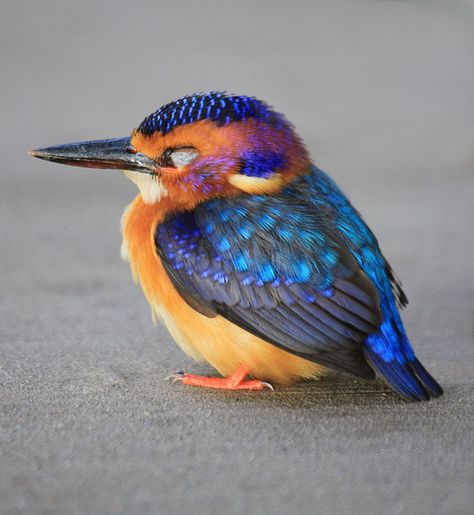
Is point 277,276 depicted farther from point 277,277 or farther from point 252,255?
point 252,255

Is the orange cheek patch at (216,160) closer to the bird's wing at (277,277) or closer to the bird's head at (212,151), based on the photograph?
the bird's head at (212,151)

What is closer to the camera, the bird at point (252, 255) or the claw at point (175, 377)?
the bird at point (252, 255)

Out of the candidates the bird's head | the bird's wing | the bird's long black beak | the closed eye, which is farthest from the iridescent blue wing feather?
the bird's long black beak

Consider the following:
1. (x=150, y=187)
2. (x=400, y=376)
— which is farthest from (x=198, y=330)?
(x=400, y=376)

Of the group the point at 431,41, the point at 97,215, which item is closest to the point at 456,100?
the point at 431,41

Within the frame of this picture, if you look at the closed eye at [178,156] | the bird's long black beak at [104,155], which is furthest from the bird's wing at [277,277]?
the bird's long black beak at [104,155]

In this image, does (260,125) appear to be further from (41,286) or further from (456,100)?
(456,100)
